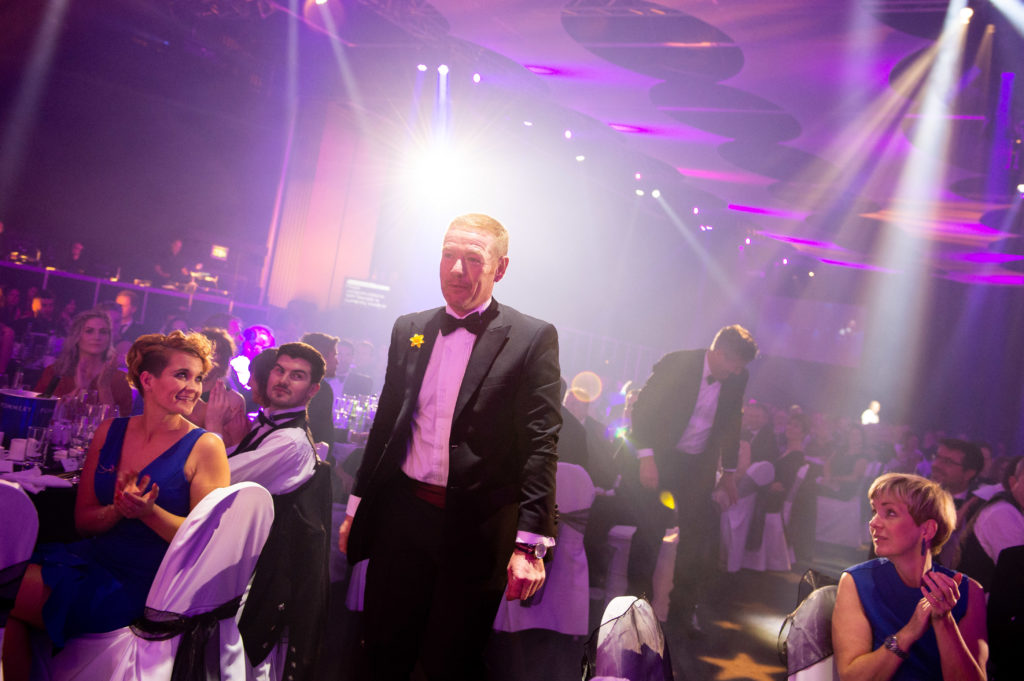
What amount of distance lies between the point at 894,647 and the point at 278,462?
1982 mm

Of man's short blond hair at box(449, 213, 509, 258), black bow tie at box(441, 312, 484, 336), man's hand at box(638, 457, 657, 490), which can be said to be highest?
man's short blond hair at box(449, 213, 509, 258)

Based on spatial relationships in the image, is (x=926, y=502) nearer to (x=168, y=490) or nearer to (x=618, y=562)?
(x=168, y=490)

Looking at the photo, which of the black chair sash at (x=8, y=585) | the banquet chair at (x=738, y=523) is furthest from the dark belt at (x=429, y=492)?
the banquet chair at (x=738, y=523)

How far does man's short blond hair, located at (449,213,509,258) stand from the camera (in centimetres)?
209

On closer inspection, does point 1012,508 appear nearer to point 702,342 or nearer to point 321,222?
point 321,222

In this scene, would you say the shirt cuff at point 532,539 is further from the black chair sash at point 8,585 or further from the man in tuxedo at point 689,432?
the man in tuxedo at point 689,432

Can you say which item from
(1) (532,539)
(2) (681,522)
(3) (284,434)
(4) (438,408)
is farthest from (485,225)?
(2) (681,522)

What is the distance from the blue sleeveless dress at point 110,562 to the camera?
2006 mm

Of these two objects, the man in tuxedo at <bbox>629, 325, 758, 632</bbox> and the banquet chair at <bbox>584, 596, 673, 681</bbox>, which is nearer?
the banquet chair at <bbox>584, 596, 673, 681</bbox>

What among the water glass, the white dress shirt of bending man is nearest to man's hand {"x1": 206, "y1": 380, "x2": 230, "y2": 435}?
the white dress shirt of bending man

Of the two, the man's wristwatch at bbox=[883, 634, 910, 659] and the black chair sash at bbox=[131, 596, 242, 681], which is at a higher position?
the man's wristwatch at bbox=[883, 634, 910, 659]

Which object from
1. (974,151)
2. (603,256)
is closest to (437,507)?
(974,151)

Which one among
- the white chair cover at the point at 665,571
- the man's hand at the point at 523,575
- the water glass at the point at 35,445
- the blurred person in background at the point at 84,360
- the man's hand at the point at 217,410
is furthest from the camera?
the white chair cover at the point at 665,571

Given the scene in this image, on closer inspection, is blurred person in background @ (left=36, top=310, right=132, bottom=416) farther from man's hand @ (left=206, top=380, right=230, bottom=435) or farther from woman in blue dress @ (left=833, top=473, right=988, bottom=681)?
woman in blue dress @ (left=833, top=473, right=988, bottom=681)
